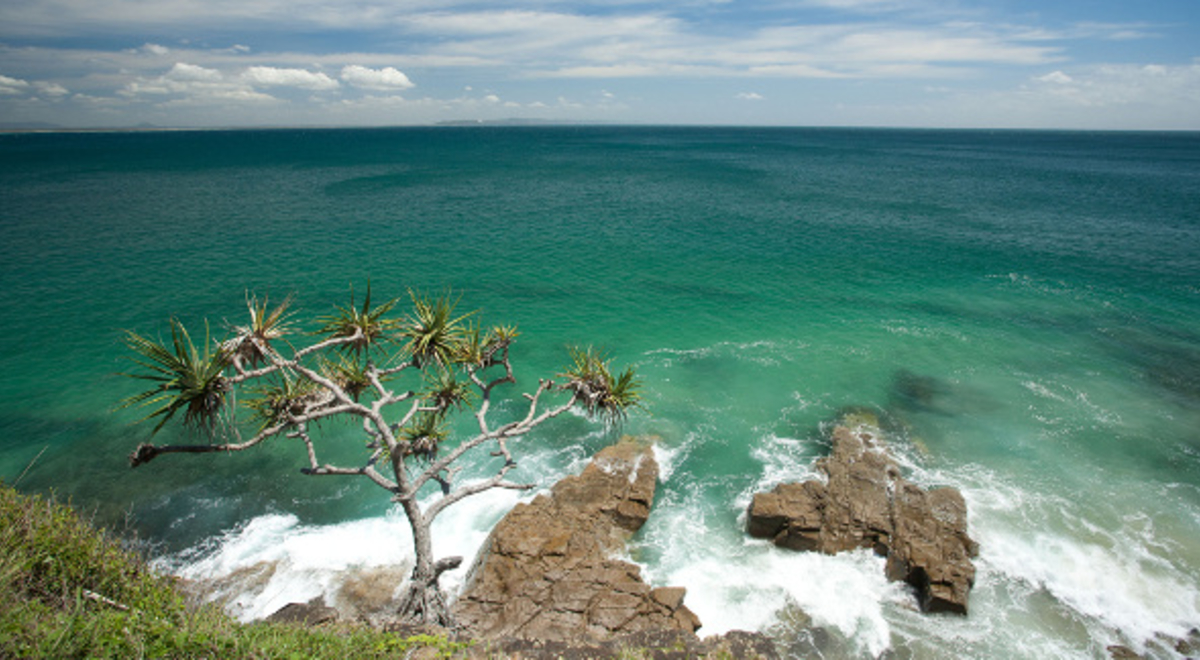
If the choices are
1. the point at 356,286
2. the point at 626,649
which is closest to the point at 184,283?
the point at 356,286

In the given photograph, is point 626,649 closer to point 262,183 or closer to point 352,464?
point 352,464

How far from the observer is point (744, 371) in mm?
29344

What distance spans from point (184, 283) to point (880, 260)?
184ft

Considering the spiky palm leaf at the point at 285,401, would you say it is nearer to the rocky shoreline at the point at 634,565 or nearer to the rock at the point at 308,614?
the rocky shoreline at the point at 634,565

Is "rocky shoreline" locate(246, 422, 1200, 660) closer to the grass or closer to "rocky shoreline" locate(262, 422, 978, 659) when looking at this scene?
"rocky shoreline" locate(262, 422, 978, 659)

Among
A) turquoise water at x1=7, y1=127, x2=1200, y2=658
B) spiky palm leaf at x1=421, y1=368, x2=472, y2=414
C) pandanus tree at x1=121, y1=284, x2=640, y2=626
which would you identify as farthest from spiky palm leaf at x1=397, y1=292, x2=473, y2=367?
turquoise water at x1=7, y1=127, x2=1200, y2=658

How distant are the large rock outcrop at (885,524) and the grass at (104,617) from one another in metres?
11.9

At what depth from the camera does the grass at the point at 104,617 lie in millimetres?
7504

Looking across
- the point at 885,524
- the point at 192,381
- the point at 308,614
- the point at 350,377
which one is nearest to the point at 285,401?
the point at 350,377

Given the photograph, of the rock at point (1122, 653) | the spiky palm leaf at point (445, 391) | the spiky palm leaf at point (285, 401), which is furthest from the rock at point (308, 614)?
the rock at point (1122, 653)

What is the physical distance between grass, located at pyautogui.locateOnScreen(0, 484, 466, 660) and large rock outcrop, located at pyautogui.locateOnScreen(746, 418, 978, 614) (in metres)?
→ 11.9

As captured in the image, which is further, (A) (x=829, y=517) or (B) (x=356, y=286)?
(B) (x=356, y=286)

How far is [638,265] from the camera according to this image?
1828 inches

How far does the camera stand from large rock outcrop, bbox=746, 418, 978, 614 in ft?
52.2
